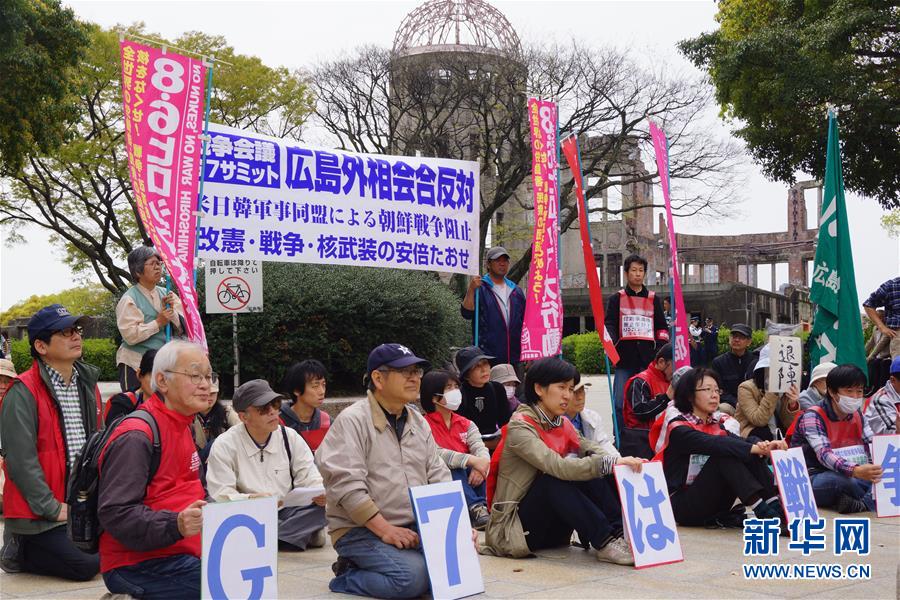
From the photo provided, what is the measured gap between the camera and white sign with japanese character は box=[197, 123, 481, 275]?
316 inches

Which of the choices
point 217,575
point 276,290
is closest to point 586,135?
point 276,290

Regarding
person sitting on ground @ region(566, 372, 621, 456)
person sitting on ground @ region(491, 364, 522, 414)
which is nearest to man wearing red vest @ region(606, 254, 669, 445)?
person sitting on ground @ region(491, 364, 522, 414)

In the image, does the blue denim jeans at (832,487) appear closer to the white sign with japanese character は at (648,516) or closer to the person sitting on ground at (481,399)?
the white sign with japanese character は at (648,516)

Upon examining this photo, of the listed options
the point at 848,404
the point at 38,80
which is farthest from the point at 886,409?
the point at 38,80

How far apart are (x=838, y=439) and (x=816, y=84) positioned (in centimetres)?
1180

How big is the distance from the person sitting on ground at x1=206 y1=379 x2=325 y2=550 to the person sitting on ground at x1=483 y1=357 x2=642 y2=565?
1.07 metres

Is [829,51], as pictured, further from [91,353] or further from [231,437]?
[91,353]

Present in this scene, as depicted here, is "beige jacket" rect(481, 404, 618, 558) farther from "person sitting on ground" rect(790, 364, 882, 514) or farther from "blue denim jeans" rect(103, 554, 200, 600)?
"person sitting on ground" rect(790, 364, 882, 514)

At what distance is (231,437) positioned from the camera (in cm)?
562

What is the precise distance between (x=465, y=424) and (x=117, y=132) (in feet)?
72.1

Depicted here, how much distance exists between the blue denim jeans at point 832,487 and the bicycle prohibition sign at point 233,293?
5926 mm

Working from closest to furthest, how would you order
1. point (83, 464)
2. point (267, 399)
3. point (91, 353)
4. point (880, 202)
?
point (83, 464)
point (267, 399)
point (880, 202)
point (91, 353)

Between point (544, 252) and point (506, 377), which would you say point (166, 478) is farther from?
point (544, 252)

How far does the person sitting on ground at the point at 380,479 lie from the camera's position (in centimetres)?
457
